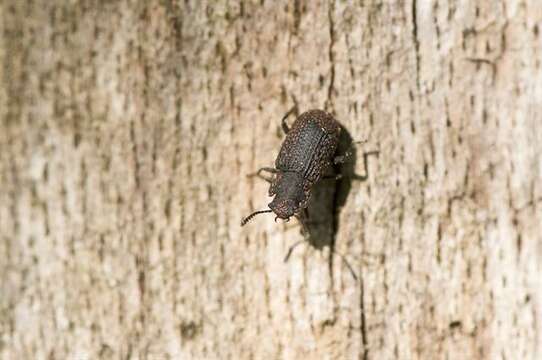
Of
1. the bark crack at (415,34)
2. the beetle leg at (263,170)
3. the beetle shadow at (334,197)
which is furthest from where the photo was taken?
the beetle leg at (263,170)

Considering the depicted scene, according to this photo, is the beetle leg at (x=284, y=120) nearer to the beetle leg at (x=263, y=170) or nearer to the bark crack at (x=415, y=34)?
the beetle leg at (x=263, y=170)

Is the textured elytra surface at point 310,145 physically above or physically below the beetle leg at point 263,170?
above

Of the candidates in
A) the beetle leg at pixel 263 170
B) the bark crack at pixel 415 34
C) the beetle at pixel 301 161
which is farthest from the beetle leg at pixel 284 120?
the bark crack at pixel 415 34

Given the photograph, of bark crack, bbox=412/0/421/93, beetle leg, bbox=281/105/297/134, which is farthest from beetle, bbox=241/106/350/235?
bark crack, bbox=412/0/421/93

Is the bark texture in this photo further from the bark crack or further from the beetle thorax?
the beetle thorax

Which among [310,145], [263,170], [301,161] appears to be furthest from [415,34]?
[263,170]

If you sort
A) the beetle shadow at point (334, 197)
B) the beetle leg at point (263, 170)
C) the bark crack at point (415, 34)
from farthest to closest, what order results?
1. the beetle leg at point (263, 170)
2. the beetle shadow at point (334, 197)
3. the bark crack at point (415, 34)

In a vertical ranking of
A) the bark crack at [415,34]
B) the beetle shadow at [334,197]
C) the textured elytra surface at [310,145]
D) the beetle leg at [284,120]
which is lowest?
the beetle shadow at [334,197]

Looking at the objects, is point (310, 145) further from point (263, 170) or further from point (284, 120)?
point (263, 170)
